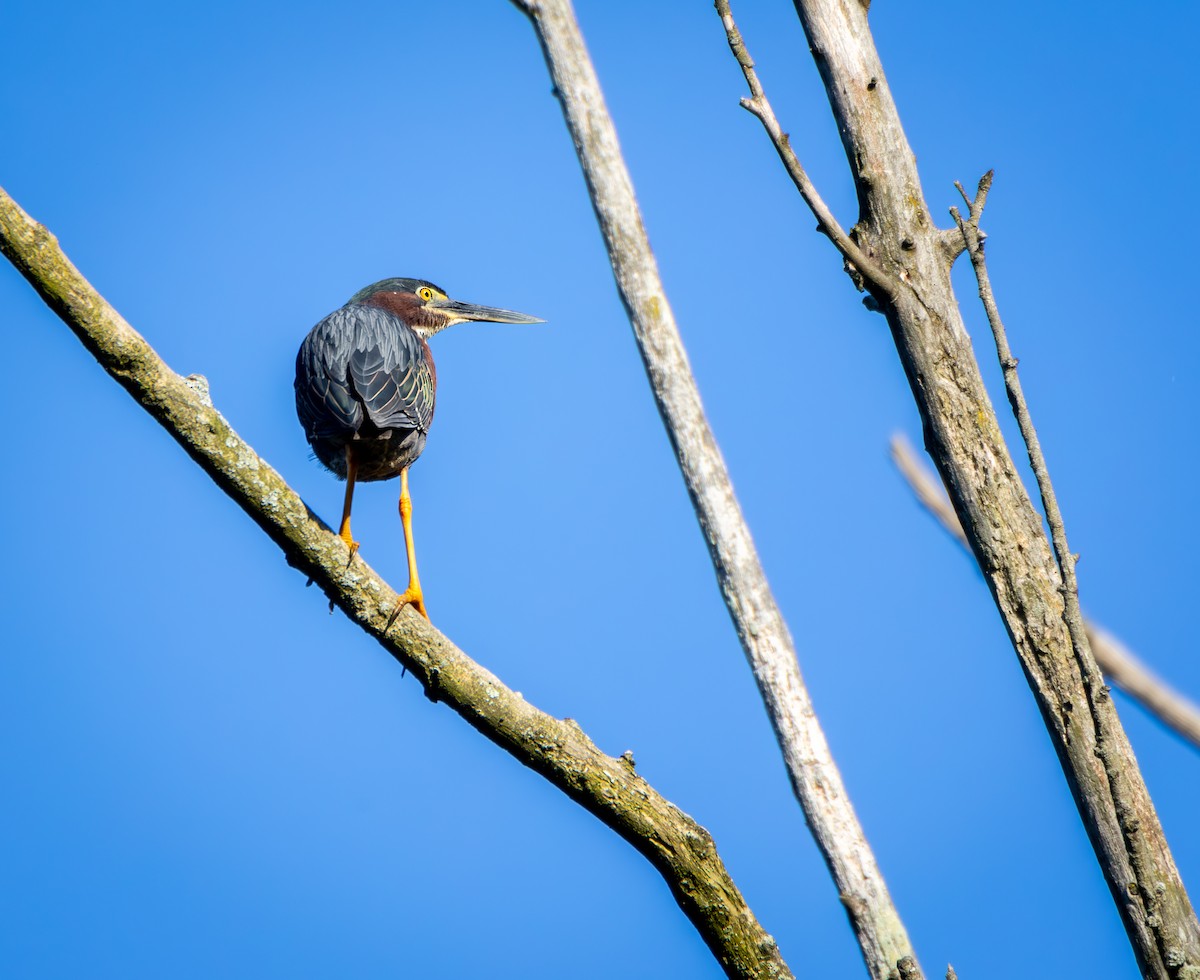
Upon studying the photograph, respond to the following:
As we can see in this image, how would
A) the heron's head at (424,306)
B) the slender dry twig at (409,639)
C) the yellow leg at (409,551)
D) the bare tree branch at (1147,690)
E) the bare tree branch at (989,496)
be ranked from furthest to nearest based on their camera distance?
the heron's head at (424,306) < the yellow leg at (409,551) < the slender dry twig at (409,639) < the bare tree branch at (989,496) < the bare tree branch at (1147,690)

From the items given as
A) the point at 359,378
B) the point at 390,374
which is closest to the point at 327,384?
the point at 359,378

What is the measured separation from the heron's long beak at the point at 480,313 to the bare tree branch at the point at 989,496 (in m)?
4.52

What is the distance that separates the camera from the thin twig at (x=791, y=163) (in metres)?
4.27

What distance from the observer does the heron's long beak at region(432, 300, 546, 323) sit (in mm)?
8766

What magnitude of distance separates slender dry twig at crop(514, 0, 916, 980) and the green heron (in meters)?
2.28

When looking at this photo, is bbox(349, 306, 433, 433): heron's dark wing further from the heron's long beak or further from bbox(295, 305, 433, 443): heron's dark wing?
the heron's long beak

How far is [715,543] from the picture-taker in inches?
161

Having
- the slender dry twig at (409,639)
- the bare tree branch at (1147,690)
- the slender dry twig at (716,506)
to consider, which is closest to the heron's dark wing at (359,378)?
the slender dry twig at (409,639)

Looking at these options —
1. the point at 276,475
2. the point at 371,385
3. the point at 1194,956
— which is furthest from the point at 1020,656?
the point at 371,385

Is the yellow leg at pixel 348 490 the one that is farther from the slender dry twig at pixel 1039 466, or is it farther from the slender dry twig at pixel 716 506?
the slender dry twig at pixel 1039 466

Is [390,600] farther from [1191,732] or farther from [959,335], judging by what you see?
[1191,732]

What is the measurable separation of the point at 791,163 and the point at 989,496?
1.45 meters

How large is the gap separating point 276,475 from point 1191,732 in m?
3.33

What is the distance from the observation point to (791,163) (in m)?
4.31
